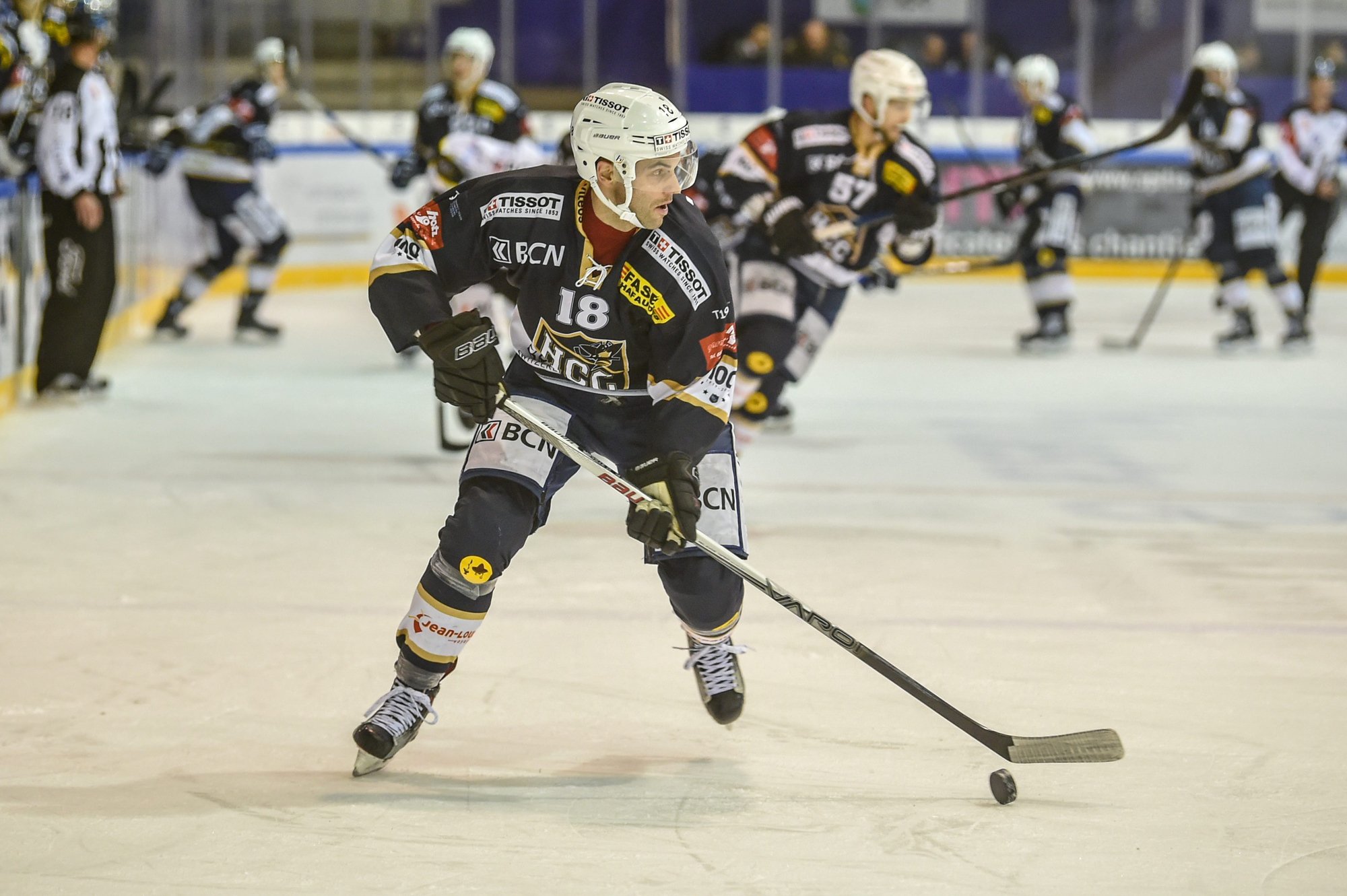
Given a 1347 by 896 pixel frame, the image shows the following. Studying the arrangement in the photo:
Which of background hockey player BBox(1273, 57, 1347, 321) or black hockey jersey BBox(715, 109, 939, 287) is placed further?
background hockey player BBox(1273, 57, 1347, 321)

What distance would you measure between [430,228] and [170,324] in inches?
239

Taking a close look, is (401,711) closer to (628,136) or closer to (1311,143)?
(628,136)

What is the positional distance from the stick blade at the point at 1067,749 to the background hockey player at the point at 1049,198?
582cm

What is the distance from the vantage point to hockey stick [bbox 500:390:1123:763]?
2727mm

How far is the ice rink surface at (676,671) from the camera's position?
2.44 metres

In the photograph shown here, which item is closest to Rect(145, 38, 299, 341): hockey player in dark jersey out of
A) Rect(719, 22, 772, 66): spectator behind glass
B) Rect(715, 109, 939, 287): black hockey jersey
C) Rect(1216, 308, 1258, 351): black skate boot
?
Rect(715, 109, 939, 287): black hockey jersey

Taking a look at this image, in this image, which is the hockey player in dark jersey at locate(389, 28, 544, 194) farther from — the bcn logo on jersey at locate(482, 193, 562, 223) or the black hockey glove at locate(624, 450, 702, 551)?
the black hockey glove at locate(624, 450, 702, 551)

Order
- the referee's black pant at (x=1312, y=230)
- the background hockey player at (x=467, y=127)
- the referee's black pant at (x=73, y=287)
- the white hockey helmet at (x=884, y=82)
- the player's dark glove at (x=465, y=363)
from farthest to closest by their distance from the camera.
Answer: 1. the referee's black pant at (x=1312, y=230)
2. the background hockey player at (x=467, y=127)
3. the referee's black pant at (x=73, y=287)
4. the white hockey helmet at (x=884, y=82)
5. the player's dark glove at (x=465, y=363)

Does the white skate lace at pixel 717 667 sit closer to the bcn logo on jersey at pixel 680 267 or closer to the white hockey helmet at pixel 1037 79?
the bcn logo on jersey at pixel 680 267

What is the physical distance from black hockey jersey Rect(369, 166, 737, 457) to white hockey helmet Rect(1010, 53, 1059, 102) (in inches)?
233

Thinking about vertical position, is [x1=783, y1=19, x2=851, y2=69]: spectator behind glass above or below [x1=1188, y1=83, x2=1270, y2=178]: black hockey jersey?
above

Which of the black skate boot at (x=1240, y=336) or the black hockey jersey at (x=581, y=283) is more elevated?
the black hockey jersey at (x=581, y=283)

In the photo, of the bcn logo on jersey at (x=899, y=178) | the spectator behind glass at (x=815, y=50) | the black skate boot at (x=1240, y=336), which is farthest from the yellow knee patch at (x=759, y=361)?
the spectator behind glass at (x=815, y=50)

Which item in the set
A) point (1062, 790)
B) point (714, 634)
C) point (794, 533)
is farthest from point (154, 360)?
point (1062, 790)
